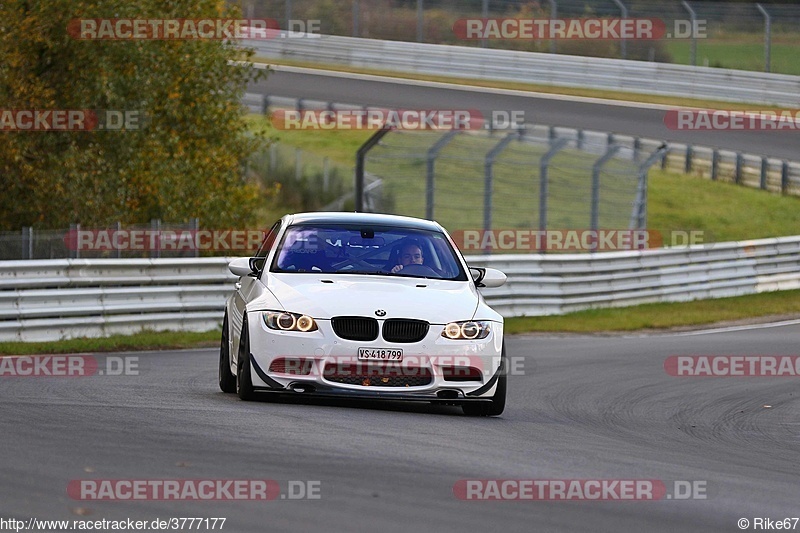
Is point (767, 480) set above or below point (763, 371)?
above

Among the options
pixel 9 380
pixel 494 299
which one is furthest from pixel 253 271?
pixel 494 299

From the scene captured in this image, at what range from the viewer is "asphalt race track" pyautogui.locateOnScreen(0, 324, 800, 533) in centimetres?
595

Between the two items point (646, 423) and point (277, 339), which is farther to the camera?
point (646, 423)

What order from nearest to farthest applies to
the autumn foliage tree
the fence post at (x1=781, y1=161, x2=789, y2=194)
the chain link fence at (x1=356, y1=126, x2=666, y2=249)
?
the autumn foliage tree → the chain link fence at (x1=356, y1=126, x2=666, y2=249) → the fence post at (x1=781, y1=161, x2=789, y2=194)

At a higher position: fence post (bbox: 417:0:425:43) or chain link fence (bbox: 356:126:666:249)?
fence post (bbox: 417:0:425:43)

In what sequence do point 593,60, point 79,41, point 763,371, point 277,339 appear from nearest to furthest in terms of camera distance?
point 277,339 < point 763,371 < point 79,41 < point 593,60

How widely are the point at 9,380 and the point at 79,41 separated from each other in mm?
11016

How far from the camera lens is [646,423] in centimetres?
1051

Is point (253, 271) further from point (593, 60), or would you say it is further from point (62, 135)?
point (593, 60)
